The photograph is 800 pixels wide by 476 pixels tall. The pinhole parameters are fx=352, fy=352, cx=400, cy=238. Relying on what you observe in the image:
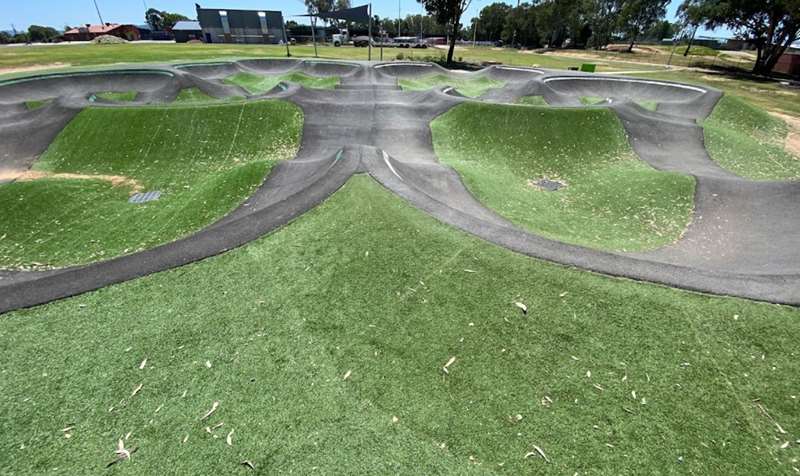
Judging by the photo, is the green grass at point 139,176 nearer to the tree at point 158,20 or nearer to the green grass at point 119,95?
the green grass at point 119,95

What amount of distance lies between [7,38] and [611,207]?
447 feet

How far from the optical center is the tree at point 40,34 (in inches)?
3688

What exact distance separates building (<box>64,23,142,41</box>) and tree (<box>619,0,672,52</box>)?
121909 mm

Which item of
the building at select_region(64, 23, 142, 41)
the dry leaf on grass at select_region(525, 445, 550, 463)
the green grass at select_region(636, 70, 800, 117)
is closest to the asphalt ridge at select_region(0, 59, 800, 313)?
the dry leaf on grass at select_region(525, 445, 550, 463)

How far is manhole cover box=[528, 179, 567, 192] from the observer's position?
45.4 feet

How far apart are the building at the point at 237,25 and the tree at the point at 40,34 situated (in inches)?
1939

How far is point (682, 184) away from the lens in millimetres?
12312

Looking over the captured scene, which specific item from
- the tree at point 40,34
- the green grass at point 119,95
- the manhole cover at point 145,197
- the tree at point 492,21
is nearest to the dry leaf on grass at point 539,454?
the manhole cover at point 145,197

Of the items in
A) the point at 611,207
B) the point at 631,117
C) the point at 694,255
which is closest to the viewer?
the point at 694,255

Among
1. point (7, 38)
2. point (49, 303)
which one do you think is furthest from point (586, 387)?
point (7, 38)

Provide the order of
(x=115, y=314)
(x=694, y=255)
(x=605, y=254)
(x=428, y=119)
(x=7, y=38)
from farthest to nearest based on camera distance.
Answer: (x=7, y=38)
(x=428, y=119)
(x=694, y=255)
(x=605, y=254)
(x=115, y=314)

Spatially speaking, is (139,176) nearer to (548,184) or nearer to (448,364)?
(448,364)

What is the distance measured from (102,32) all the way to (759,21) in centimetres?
14247

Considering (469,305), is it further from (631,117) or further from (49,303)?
(631,117)
